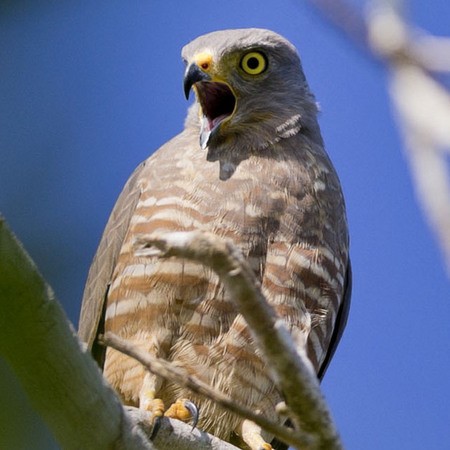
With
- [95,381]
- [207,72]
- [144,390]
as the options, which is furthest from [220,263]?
[207,72]

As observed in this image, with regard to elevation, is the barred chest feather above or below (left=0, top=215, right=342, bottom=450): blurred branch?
above

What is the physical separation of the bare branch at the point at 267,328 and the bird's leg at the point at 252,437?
6.05ft

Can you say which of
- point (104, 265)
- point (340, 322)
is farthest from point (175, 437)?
point (340, 322)

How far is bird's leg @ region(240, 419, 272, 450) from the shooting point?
3869 mm

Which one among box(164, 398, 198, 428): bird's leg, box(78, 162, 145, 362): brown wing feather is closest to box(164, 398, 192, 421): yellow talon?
box(164, 398, 198, 428): bird's leg

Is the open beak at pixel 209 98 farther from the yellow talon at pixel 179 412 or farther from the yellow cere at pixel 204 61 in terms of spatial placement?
the yellow talon at pixel 179 412

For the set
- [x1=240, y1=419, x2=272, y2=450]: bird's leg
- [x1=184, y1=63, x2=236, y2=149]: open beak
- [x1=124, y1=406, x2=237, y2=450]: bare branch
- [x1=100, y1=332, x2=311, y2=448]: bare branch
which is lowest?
[x1=100, y1=332, x2=311, y2=448]: bare branch

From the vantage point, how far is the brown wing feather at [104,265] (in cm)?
429

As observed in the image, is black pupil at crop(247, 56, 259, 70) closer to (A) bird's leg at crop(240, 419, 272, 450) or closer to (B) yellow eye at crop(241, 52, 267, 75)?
(B) yellow eye at crop(241, 52, 267, 75)

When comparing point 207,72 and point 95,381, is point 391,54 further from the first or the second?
point 207,72

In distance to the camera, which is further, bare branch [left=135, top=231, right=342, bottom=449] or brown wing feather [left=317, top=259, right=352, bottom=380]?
brown wing feather [left=317, top=259, right=352, bottom=380]

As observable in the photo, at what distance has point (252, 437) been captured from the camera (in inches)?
156

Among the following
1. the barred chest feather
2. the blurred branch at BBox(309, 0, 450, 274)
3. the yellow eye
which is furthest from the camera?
the yellow eye

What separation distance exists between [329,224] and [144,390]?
1.29m
